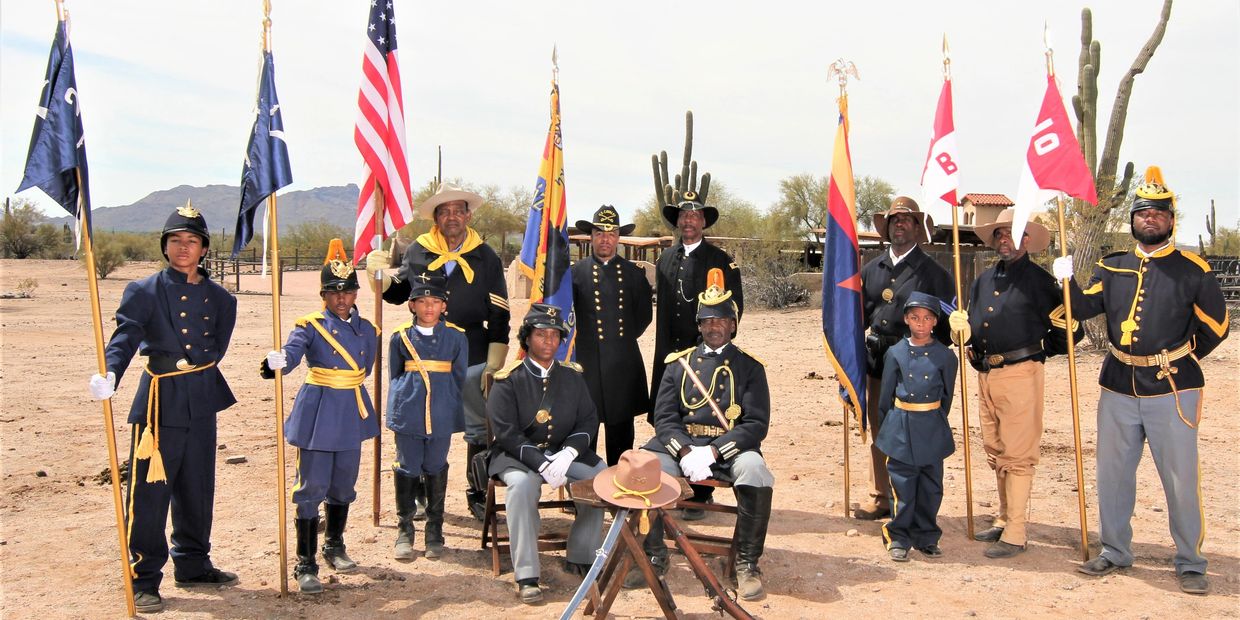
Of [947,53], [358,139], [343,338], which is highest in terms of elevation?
[947,53]

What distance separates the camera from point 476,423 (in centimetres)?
648

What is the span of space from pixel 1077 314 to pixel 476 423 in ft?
13.4

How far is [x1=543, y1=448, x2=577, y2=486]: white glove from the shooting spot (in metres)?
5.28

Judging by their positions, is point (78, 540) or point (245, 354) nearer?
point (78, 540)

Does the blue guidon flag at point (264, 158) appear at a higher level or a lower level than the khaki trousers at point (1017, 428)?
higher

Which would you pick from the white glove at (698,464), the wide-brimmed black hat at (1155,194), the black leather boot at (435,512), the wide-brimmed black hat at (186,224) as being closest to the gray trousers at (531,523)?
the white glove at (698,464)

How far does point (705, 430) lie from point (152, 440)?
10.4ft

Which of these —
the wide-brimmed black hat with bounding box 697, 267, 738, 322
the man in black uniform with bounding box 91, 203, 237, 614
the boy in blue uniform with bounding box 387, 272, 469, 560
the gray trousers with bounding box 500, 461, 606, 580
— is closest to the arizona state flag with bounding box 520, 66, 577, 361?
the boy in blue uniform with bounding box 387, 272, 469, 560

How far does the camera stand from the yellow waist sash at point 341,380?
5.32 m

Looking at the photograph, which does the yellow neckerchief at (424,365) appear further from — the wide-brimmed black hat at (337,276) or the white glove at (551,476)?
the white glove at (551,476)

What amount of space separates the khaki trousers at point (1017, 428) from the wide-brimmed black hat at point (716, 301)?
1859 millimetres

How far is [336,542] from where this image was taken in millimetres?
5613

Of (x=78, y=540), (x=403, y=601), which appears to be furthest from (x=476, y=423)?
(x=78, y=540)

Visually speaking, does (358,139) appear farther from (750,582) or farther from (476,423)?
(750,582)
